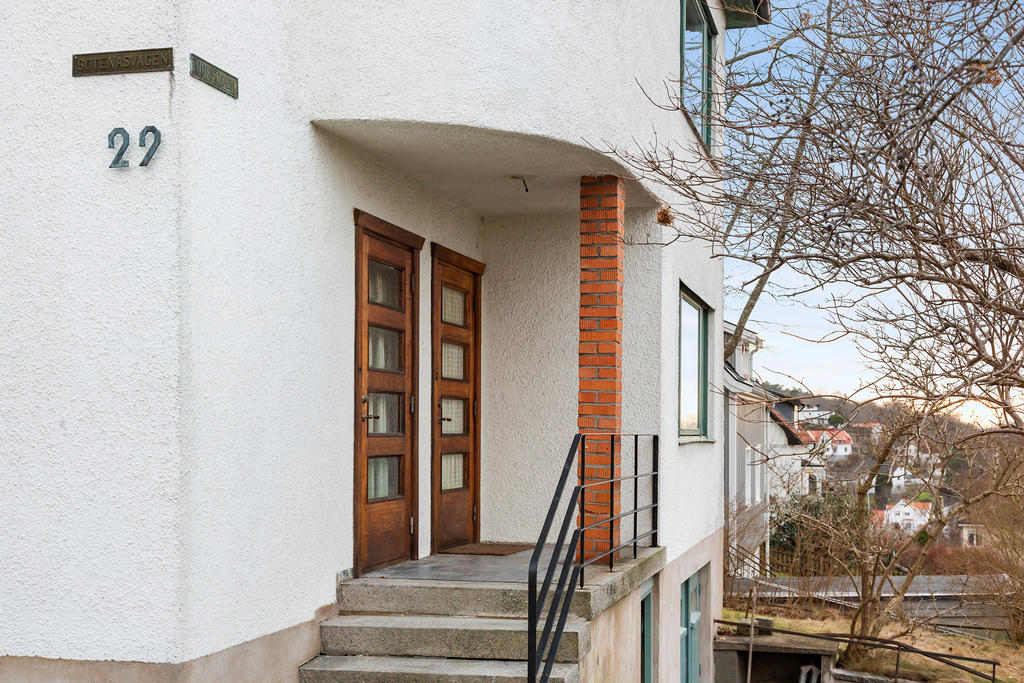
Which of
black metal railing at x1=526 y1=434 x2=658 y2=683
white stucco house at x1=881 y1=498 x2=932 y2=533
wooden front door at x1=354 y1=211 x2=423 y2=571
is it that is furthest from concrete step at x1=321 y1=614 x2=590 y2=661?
white stucco house at x1=881 y1=498 x2=932 y2=533

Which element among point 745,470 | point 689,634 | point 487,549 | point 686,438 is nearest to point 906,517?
point 745,470

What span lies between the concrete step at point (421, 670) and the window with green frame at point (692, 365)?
464 centimetres

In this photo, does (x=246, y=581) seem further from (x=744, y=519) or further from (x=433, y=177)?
(x=744, y=519)

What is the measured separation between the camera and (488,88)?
6500 mm

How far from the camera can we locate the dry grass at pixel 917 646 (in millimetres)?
14907

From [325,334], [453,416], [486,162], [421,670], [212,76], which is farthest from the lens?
[453,416]

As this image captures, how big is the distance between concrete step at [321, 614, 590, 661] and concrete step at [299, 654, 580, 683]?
0.05 metres

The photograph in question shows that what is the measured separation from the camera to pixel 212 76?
17.6ft

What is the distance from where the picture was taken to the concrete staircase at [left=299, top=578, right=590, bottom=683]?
5.98 metres

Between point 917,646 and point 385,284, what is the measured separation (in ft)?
41.1

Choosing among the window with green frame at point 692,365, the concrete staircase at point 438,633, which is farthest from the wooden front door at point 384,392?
the window with green frame at point 692,365

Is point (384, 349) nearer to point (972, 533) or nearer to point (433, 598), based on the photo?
point (433, 598)

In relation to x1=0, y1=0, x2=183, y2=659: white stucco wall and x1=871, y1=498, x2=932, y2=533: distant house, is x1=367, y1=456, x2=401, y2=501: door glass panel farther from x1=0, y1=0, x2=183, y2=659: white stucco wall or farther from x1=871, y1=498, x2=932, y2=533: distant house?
x1=871, y1=498, x2=932, y2=533: distant house

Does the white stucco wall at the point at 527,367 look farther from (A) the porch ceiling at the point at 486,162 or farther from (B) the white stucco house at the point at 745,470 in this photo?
(B) the white stucco house at the point at 745,470
